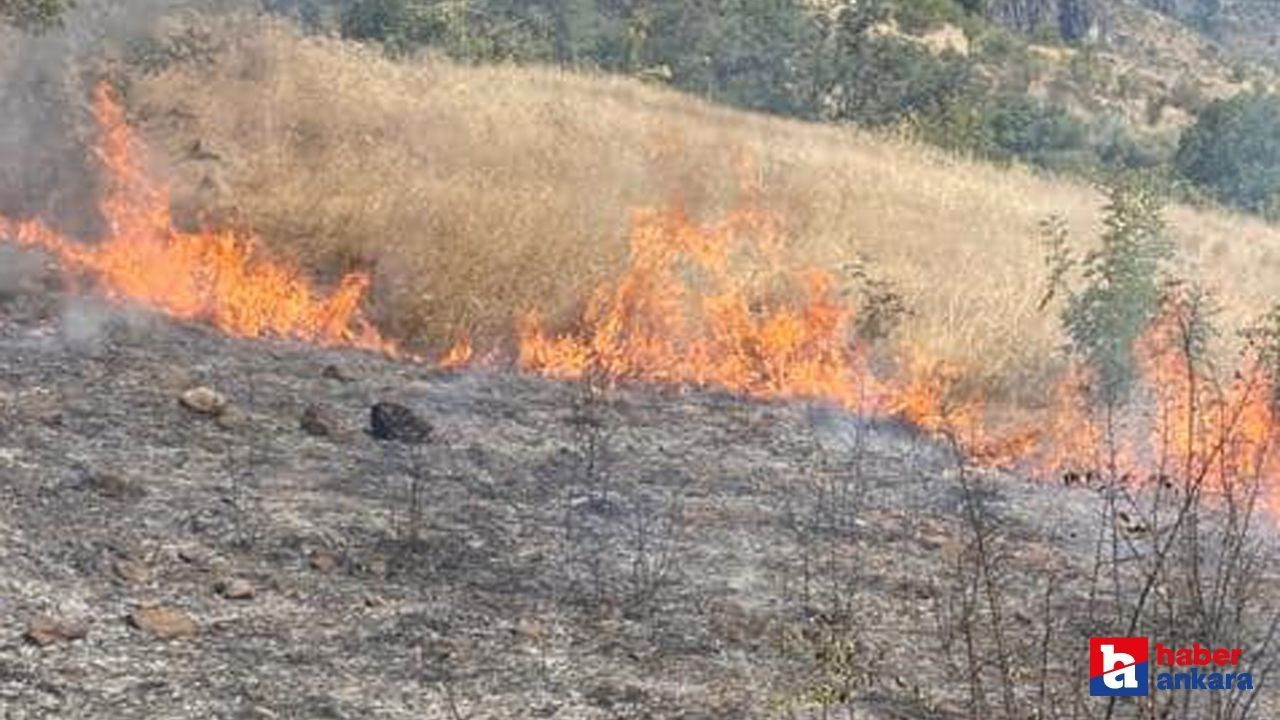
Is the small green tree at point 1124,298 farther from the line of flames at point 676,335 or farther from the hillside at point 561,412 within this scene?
the line of flames at point 676,335

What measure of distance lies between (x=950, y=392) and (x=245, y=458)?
5322mm

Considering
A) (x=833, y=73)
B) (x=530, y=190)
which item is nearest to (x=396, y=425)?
(x=530, y=190)

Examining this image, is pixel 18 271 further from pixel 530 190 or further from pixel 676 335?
pixel 676 335

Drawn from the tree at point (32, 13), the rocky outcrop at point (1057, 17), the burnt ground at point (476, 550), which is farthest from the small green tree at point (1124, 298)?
the rocky outcrop at point (1057, 17)

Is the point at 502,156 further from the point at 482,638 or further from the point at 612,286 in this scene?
the point at 482,638

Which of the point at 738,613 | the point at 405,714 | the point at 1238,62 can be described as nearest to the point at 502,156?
the point at 738,613

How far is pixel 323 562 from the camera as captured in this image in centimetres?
587

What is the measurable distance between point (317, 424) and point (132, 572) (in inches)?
85.6

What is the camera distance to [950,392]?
10.2m

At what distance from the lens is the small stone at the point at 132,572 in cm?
548

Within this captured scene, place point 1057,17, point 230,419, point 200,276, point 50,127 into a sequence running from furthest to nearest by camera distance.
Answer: point 1057,17
point 50,127
point 200,276
point 230,419

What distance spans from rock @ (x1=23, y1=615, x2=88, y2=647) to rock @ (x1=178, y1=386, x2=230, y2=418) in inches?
103

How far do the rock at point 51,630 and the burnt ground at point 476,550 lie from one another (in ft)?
0.11

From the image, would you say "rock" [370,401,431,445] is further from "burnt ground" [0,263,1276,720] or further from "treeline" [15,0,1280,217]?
"treeline" [15,0,1280,217]
